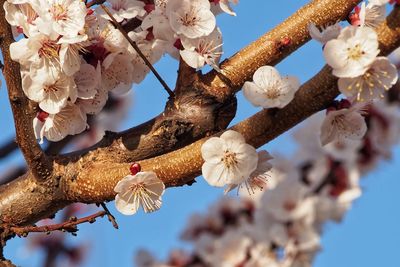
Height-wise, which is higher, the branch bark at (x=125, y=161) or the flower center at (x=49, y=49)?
the flower center at (x=49, y=49)

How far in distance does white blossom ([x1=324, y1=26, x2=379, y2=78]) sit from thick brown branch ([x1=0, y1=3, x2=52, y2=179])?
680 mm

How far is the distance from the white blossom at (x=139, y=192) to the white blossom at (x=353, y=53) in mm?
474

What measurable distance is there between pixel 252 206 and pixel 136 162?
8.85 ft

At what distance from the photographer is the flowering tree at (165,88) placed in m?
1.55

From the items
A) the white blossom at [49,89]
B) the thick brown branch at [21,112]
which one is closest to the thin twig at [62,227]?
the thick brown branch at [21,112]

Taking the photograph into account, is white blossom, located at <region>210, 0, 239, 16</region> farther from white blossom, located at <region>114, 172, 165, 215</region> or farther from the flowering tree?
white blossom, located at <region>114, 172, 165, 215</region>

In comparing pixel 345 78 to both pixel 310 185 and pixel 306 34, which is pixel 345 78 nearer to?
pixel 306 34

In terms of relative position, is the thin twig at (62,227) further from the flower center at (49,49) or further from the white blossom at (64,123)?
the flower center at (49,49)

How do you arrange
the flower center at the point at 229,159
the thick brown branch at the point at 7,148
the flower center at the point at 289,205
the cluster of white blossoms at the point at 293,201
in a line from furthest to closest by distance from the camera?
the flower center at the point at 289,205 → the cluster of white blossoms at the point at 293,201 → the thick brown branch at the point at 7,148 → the flower center at the point at 229,159

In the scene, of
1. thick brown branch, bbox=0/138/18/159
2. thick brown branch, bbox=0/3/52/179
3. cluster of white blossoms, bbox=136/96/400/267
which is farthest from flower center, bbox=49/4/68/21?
cluster of white blossoms, bbox=136/96/400/267

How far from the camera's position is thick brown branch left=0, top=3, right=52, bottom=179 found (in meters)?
1.64

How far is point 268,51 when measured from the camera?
1.75 meters

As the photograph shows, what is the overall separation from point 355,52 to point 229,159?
1.21ft

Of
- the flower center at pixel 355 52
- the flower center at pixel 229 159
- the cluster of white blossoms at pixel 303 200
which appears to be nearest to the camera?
the flower center at pixel 355 52
